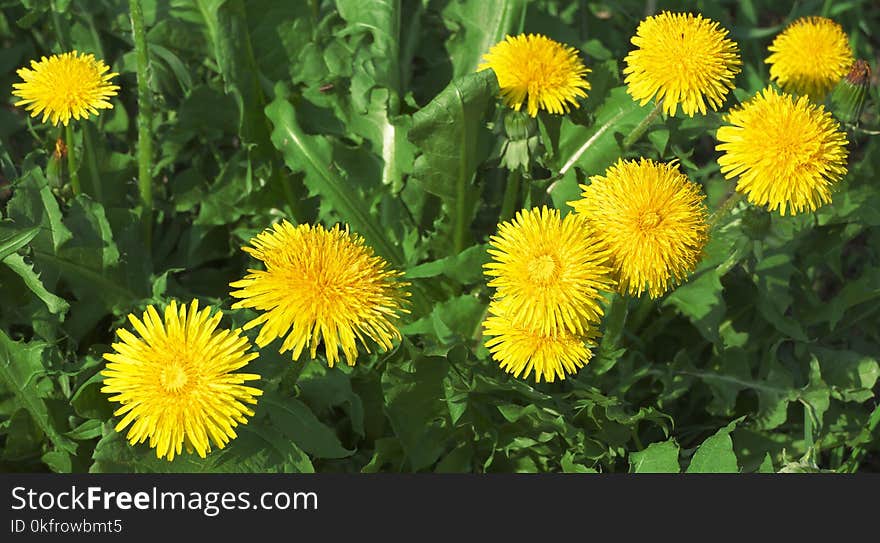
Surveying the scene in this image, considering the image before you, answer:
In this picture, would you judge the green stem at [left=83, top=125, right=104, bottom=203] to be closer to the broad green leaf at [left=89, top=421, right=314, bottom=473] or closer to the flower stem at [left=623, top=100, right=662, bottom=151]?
the broad green leaf at [left=89, top=421, right=314, bottom=473]

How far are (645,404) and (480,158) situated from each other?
105cm

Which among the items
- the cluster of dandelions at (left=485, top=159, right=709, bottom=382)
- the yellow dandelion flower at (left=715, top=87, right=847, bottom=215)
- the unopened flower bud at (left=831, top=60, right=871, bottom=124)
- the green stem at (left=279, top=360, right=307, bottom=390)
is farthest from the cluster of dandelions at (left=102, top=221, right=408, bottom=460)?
the unopened flower bud at (left=831, top=60, right=871, bottom=124)

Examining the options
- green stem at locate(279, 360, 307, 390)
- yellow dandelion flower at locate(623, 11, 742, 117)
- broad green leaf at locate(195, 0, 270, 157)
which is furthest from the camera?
broad green leaf at locate(195, 0, 270, 157)

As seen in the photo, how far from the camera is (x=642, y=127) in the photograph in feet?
8.72

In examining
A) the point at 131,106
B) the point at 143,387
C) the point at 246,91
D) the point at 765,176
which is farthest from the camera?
the point at 131,106

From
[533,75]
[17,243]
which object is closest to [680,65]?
[533,75]

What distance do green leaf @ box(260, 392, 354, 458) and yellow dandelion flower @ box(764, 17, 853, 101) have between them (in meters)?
1.84

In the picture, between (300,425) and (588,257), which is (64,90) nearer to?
(300,425)

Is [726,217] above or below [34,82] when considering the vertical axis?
below

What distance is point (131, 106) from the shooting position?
146 inches

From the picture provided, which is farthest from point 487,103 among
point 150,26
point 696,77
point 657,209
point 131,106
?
point 131,106

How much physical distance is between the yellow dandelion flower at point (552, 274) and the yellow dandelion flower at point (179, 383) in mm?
623

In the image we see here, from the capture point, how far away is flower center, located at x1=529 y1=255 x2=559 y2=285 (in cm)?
199

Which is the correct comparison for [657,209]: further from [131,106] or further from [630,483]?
[131,106]
